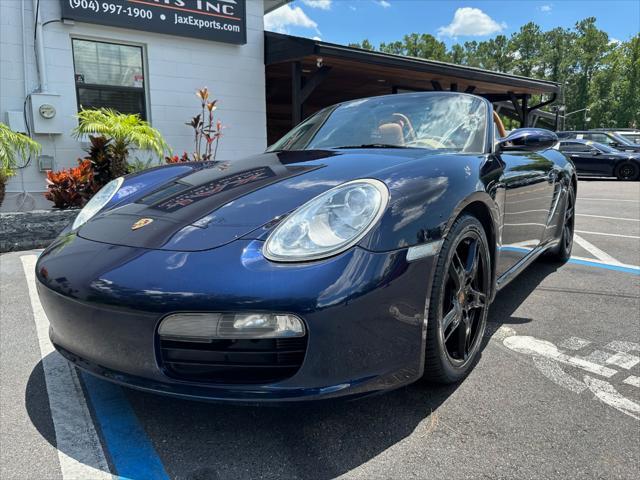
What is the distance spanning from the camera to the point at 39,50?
22.0 ft

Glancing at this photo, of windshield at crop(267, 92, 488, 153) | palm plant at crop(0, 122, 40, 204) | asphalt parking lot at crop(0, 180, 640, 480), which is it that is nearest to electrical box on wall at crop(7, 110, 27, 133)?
palm plant at crop(0, 122, 40, 204)

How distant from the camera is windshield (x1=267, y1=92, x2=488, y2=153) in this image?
2604mm

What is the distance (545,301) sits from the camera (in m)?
3.31

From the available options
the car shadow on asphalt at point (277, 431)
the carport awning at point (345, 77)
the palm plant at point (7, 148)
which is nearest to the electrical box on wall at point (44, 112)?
the palm plant at point (7, 148)

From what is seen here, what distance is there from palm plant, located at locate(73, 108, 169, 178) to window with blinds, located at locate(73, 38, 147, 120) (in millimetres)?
859

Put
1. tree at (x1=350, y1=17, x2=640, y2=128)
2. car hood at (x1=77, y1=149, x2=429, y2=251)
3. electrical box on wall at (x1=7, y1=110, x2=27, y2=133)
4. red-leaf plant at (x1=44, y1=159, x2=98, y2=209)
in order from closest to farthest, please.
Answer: car hood at (x1=77, y1=149, x2=429, y2=251)
red-leaf plant at (x1=44, y1=159, x2=98, y2=209)
electrical box on wall at (x1=7, y1=110, x2=27, y2=133)
tree at (x1=350, y1=17, x2=640, y2=128)

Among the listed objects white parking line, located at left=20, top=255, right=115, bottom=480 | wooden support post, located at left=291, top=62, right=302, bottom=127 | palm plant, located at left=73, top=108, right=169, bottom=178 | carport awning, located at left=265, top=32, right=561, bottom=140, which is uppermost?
carport awning, located at left=265, top=32, right=561, bottom=140

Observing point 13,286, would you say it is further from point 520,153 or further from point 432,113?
point 520,153

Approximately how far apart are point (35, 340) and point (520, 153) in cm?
307

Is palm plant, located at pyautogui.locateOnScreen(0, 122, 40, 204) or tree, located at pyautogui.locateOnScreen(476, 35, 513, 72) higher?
tree, located at pyautogui.locateOnScreen(476, 35, 513, 72)

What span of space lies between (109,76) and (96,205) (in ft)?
19.4

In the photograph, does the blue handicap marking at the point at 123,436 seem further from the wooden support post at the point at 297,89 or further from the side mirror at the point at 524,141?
the wooden support post at the point at 297,89

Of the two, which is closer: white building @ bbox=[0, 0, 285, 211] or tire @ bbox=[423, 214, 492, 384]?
tire @ bbox=[423, 214, 492, 384]

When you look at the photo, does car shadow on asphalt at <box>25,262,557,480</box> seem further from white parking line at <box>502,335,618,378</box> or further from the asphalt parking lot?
white parking line at <box>502,335,618,378</box>
